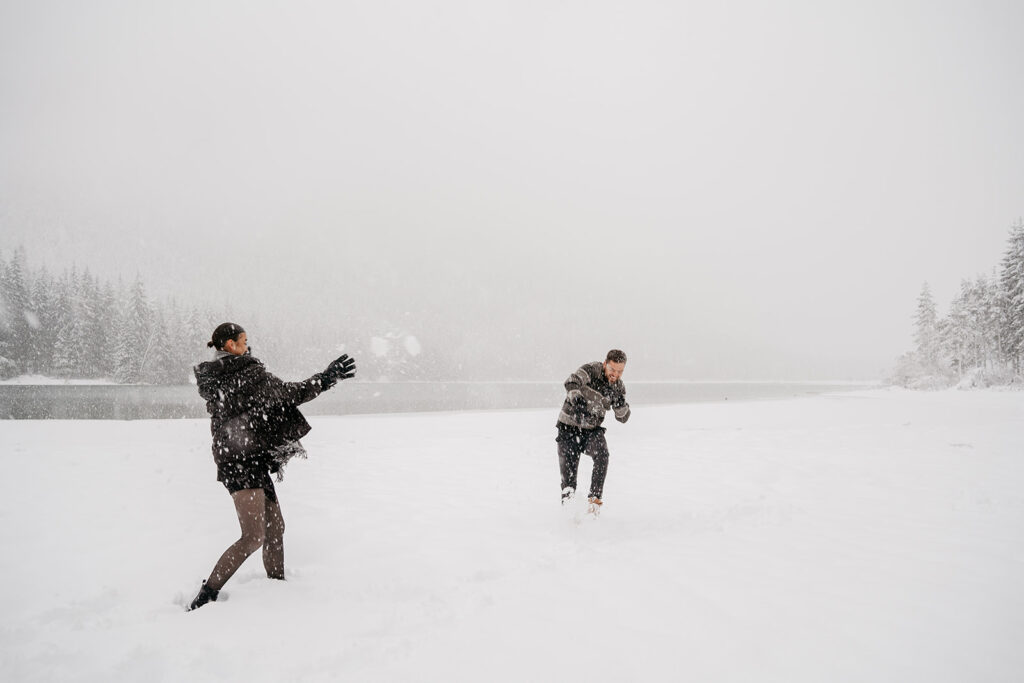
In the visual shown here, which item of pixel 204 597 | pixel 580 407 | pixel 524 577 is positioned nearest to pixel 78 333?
pixel 204 597

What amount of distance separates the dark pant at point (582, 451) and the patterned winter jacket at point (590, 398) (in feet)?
0.43

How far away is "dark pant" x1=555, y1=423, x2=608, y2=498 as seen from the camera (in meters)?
7.07

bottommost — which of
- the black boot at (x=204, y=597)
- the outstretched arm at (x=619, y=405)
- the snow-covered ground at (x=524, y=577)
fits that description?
the snow-covered ground at (x=524, y=577)

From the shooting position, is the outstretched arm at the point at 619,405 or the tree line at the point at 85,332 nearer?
the outstretched arm at the point at 619,405

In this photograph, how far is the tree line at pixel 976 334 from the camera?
4053cm

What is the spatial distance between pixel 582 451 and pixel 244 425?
15.4 feet

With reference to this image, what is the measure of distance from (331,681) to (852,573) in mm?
5017

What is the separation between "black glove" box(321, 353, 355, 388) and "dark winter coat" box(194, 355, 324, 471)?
65mm

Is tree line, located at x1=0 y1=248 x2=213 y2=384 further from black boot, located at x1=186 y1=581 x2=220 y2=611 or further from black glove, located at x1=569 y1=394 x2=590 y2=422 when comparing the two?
black glove, located at x1=569 y1=394 x2=590 y2=422

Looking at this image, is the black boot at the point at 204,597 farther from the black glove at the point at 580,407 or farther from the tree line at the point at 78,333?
the tree line at the point at 78,333

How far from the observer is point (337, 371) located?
15.9ft

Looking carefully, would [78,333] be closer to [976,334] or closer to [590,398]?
[590,398]

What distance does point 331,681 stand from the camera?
127 inches

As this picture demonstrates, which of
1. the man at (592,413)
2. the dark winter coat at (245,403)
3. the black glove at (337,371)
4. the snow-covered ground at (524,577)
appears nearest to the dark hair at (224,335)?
the dark winter coat at (245,403)
